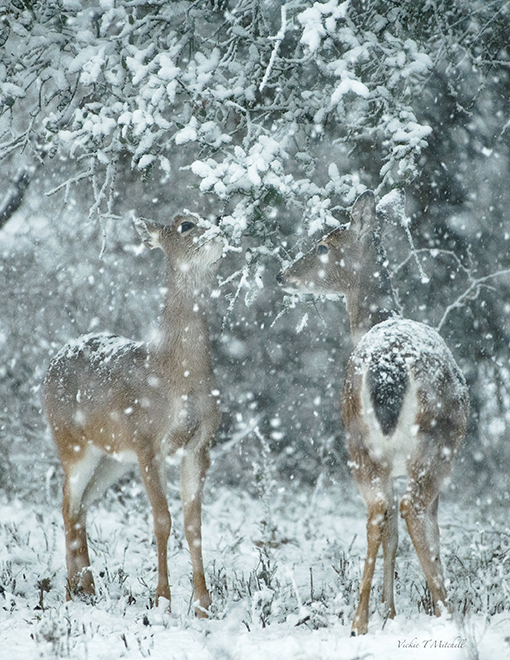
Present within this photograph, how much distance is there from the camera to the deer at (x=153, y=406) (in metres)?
5.16

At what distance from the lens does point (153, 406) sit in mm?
5223

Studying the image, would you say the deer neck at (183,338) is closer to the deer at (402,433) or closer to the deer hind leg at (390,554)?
the deer at (402,433)

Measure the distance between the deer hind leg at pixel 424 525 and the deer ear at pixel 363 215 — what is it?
2490 millimetres

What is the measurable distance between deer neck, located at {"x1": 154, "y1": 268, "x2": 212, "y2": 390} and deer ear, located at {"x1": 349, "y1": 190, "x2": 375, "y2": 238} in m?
1.45

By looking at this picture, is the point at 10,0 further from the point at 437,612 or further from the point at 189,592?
the point at 437,612

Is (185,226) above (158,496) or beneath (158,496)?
above

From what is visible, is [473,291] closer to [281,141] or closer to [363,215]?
[363,215]

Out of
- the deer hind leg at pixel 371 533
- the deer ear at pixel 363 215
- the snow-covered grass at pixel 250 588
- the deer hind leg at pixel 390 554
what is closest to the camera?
the snow-covered grass at pixel 250 588

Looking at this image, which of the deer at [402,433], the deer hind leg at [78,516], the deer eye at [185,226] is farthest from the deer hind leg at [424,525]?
the deer eye at [185,226]

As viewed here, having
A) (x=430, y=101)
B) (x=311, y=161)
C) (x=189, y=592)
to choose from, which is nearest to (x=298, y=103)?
(x=311, y=161)

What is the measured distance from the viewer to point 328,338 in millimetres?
8492

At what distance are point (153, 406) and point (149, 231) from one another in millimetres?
1587

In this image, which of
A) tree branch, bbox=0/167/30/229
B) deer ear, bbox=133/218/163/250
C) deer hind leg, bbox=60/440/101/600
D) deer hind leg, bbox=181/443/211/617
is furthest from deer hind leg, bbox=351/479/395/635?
tree branch, bbox=0/167/30/229

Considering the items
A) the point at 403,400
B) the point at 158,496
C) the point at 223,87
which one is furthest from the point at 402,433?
the point at 223,87
